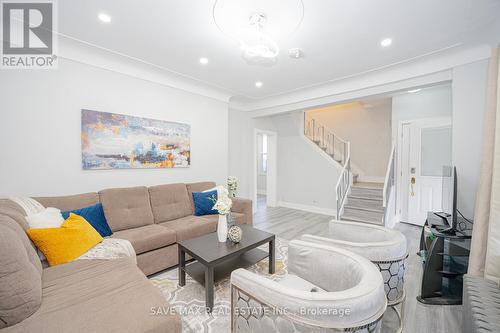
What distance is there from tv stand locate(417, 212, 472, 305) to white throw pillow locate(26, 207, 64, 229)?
3.47m

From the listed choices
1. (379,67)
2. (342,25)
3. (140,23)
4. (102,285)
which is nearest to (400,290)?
(102,285)

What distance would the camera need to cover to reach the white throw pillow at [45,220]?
1764 mm

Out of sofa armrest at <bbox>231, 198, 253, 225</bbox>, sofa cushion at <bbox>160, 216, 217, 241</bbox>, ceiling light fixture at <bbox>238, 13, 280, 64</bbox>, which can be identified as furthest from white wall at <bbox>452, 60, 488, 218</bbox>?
sofa cushion at <bbox>160, 216, 217, 241</bbox>

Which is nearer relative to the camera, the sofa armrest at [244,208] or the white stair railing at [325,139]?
the sofa armrest at [244,208]

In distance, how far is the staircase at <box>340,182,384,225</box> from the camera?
414cm

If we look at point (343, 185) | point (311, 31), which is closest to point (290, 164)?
point (343, 185)

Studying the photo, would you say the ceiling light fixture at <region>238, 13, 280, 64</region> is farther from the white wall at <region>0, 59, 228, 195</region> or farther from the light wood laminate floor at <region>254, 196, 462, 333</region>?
the light wood laminate floor at <region>254, 196, 462, 333</region>

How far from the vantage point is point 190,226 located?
2.77 metres

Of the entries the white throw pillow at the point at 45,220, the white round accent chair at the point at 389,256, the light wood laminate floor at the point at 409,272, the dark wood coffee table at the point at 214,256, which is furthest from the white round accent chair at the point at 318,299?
the white throw pillow at the point at 45,220

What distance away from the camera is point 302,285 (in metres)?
1.46

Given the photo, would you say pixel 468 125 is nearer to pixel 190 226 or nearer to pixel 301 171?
pixel 301 171

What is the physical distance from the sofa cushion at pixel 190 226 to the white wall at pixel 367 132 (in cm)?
541

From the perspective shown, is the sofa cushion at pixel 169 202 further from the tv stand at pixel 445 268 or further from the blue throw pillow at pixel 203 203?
the tv stand at pixel 445 268

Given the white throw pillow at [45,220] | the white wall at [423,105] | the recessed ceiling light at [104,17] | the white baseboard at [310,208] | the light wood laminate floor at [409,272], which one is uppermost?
the recessed ceiling light at [104,17]
